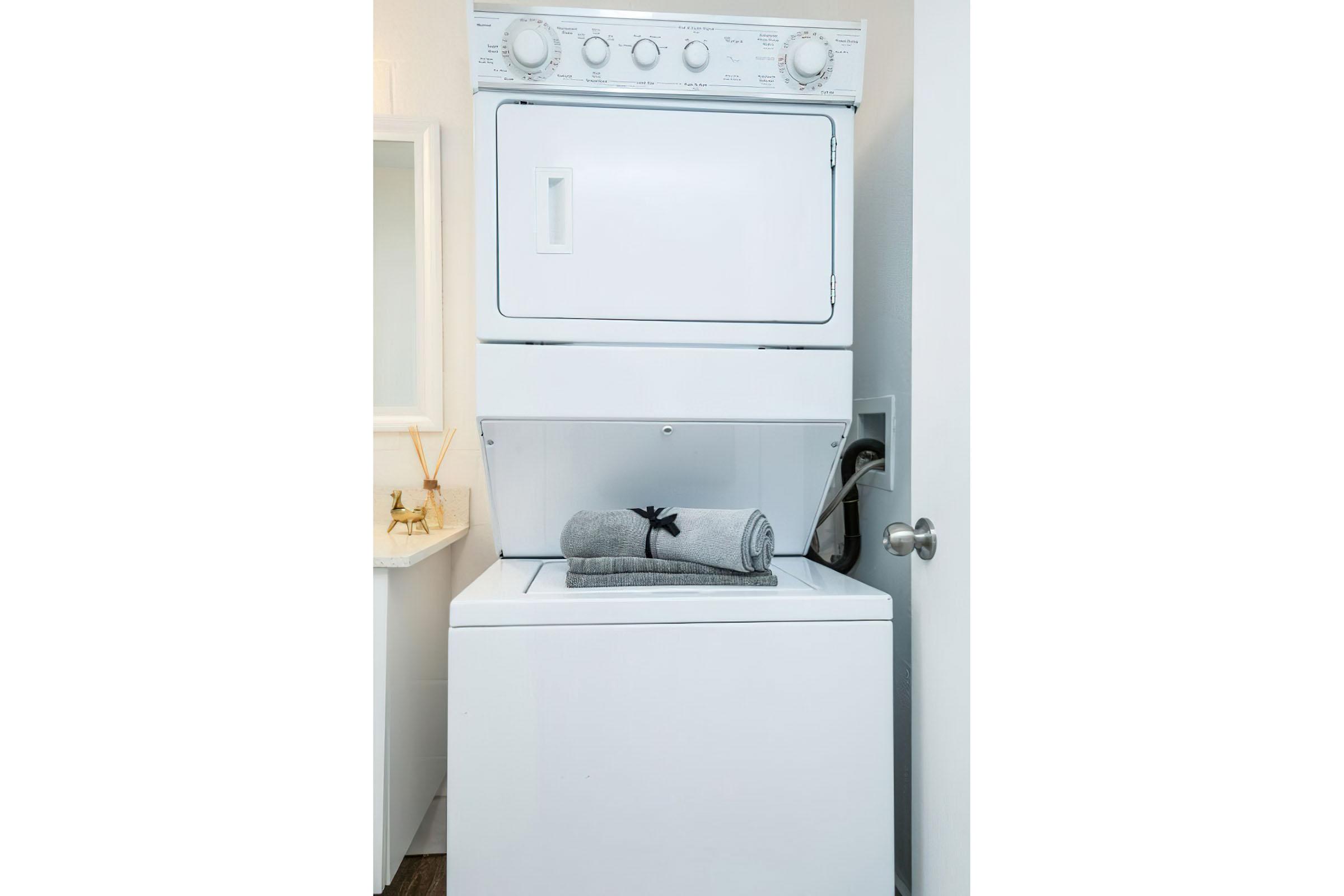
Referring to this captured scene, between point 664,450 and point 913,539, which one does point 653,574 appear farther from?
point 913,539

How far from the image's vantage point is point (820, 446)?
1568mm

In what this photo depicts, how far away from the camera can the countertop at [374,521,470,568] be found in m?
1.58

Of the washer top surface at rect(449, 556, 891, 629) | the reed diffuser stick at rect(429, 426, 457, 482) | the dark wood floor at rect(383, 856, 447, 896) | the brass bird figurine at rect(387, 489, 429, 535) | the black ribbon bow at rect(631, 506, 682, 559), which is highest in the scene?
the reed diffuser stick at rect(429, 426, 457, 482)

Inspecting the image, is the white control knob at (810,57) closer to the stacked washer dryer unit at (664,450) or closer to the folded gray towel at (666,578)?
the stacked washer dryer unit at (664,450)

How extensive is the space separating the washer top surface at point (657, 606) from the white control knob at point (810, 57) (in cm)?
99

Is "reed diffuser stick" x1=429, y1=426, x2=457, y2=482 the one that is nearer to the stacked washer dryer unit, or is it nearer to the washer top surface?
the stacked washer dryer unit

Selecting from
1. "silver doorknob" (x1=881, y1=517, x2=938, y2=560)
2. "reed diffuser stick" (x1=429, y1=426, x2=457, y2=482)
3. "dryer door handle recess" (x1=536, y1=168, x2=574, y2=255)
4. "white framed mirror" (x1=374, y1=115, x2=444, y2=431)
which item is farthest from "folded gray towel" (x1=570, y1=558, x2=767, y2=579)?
"white framed mirror" (x1=374, y1=115, x2=444, y2=431)

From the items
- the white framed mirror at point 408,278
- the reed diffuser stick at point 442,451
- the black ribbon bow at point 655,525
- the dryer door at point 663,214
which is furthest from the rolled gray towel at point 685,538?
the white framed mirror at point 408,278

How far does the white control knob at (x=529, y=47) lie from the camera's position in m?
1.39

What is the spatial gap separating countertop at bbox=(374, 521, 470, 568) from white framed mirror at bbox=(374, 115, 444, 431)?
11.5 inches

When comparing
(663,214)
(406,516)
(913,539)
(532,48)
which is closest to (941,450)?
(913,539)
